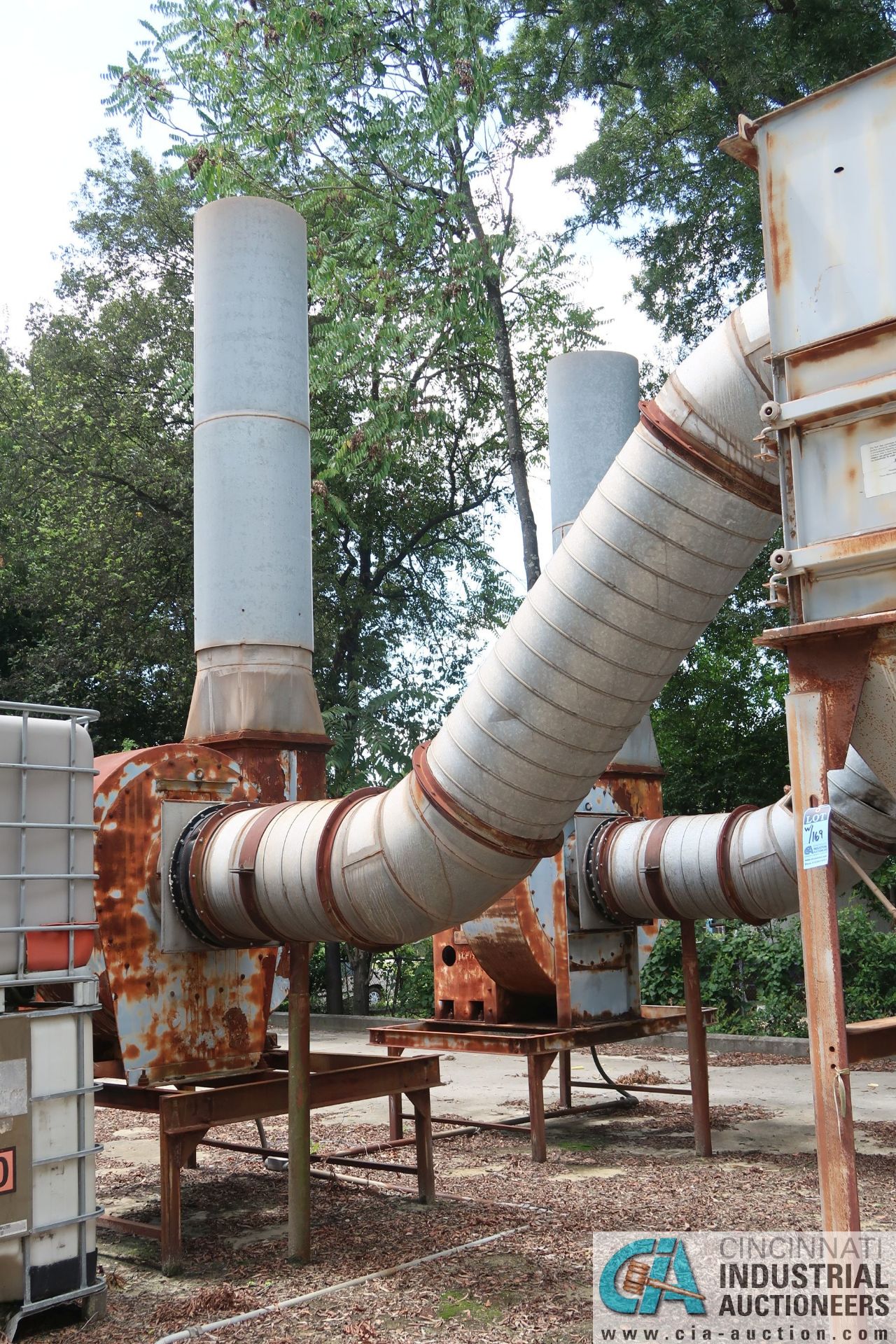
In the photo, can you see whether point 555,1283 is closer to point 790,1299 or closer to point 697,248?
point 790,1299

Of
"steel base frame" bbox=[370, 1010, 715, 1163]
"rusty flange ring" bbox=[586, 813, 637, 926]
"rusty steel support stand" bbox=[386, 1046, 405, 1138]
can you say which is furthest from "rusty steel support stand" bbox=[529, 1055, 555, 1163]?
"rusty flange ring" bbox=[586, 813, 637, 926]

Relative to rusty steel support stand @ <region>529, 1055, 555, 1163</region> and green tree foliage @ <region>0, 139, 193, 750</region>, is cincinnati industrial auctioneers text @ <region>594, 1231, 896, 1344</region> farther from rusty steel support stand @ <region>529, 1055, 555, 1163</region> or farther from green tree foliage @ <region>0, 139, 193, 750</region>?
green tree foliage @ <region>0, 139, 193, 750</region>

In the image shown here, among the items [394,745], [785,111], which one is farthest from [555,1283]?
[394,745]

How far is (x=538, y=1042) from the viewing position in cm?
838

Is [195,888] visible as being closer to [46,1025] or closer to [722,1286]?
[46,1025]

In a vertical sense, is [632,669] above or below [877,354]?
below

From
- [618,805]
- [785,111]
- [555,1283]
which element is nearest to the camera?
[785,111]

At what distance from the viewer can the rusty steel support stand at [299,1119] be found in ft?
19.7

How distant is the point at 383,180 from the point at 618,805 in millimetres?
11294

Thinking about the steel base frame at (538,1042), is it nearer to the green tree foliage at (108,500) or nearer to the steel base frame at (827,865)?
the steel base frame at (827,865)

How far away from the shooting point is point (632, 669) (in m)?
4.64

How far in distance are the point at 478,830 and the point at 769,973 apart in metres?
11.1

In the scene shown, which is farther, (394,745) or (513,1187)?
(394,745)

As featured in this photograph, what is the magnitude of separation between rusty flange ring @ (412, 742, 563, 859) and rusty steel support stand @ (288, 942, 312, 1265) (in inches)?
60.1
